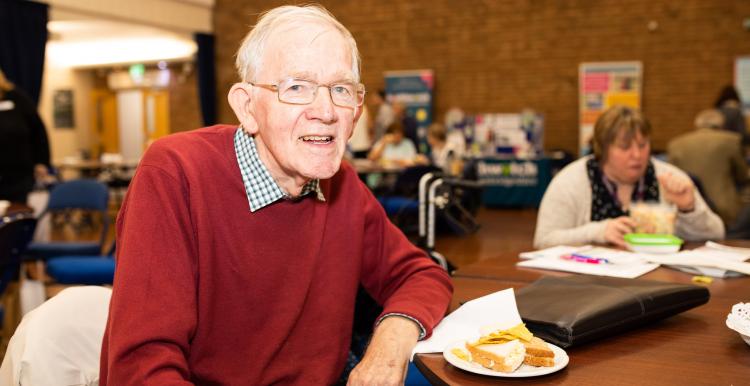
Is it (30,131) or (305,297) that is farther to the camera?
(30,131)

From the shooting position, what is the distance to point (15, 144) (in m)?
4.61

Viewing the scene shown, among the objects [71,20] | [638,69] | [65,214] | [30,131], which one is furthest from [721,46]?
[71,20]

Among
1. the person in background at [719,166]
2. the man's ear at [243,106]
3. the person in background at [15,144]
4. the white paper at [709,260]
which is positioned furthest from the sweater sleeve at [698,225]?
the person in background at [15,144]

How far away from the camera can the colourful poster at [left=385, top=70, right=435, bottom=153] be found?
10742 mm

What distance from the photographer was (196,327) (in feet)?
4.05

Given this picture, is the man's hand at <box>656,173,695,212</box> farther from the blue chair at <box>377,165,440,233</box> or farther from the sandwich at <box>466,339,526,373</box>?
the blue chair at <box>377,165,440,233</box>

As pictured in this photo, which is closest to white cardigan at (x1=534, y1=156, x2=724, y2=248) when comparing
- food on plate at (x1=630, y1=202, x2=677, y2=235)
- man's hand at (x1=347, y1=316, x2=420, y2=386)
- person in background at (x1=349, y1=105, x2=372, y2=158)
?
food on plate at (x1=630, y1=202, x2=677, y2=235)

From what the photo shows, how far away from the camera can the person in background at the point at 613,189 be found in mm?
2389

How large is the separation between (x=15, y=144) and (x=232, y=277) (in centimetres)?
400

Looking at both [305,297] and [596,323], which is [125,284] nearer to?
[305,297]

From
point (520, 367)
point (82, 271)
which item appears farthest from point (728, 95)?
point (520, 367)

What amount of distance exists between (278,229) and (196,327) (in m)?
0.23

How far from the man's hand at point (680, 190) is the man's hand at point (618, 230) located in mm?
236

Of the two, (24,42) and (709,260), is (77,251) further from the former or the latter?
(24,42)
